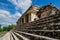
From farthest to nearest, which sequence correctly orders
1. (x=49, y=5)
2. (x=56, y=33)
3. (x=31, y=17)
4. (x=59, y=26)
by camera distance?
(x=31, y=17), (x=49, y=5), (x=59, y=26), (x=56, y=33)

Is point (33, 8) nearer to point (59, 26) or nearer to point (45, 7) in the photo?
point (45, 7)

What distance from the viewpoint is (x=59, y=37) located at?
1.57 metres

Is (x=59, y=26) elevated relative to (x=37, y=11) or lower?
lower

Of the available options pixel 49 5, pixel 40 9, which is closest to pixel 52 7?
pixel 49 5

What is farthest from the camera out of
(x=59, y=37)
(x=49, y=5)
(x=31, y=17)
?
(x=31, y=17)

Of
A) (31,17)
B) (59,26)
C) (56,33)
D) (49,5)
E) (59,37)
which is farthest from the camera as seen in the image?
(31,17)

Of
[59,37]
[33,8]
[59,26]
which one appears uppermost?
[33,8]

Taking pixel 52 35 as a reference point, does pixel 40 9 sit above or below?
above

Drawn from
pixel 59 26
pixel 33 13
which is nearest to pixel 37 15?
pixel 33 13

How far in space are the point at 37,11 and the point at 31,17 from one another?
43.8 inches

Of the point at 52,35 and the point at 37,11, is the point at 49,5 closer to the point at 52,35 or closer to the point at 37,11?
the point at 37,11

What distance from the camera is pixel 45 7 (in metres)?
11.3

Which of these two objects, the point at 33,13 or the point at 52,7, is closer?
the point at 52,7

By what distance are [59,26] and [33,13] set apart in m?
10.7
